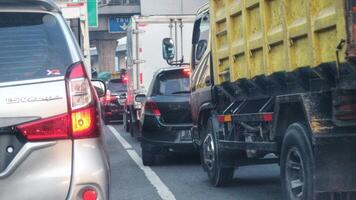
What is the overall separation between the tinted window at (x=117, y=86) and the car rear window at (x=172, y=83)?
13.4 metres

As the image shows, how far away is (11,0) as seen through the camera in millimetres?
4500

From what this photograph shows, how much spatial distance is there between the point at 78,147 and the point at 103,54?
4866 cm

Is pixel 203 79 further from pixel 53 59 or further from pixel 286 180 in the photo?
pixel 53 59

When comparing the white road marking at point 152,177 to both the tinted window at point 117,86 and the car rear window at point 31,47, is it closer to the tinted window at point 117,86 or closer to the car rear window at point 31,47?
the car rear window at point 31,47

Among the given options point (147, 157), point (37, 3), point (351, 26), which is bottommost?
point (147, 157)

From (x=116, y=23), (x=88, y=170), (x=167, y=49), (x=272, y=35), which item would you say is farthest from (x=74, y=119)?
(x=116, y=23)

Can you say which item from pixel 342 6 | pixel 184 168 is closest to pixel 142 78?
pixel 184 168

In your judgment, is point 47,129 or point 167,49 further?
point 167,49

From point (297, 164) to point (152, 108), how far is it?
5.76m

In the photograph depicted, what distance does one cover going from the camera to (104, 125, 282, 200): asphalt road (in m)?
9.20

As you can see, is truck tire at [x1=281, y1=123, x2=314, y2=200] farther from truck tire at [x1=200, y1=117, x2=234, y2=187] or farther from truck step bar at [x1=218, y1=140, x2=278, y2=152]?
truck tire at [x1=200, y1=117, x2=234, y2=187]

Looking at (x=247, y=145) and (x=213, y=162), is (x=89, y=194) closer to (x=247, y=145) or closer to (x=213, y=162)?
(x=247, y=145)

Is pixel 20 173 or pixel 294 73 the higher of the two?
pixel 294 73

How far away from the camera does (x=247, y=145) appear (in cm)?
826
